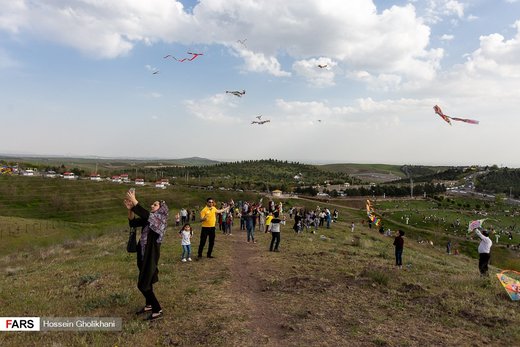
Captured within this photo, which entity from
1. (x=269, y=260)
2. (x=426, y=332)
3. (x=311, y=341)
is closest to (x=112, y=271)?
(x=269, y=260)

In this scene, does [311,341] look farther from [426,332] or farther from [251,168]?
[251,168]

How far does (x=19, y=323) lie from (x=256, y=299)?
18.7 feet

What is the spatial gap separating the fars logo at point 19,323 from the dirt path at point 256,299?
192 inches

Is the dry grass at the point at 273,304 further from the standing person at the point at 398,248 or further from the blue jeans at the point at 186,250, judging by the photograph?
the standing person at the point at 398,248

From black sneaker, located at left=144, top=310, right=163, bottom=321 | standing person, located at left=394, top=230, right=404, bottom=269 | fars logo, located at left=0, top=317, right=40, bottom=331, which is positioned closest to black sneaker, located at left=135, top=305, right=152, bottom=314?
black sneaker, located at left=144, top=310, right=163, bottom=321

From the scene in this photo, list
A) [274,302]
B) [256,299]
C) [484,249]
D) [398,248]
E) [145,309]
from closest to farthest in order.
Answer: [145,309], [274,302], [256,299], [484,249], [398,248]

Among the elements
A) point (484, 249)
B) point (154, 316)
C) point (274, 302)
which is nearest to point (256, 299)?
point (274, 302)

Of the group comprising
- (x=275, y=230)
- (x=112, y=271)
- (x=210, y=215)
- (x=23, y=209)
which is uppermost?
(x=210, y=215)

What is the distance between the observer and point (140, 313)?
8500 millimetres

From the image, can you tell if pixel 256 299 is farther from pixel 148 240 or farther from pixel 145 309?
pixel 148 240

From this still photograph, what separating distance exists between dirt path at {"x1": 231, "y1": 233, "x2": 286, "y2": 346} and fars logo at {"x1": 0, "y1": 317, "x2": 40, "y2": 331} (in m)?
4.87

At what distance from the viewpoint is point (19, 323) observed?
8.13 metres

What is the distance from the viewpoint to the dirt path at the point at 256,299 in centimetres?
754

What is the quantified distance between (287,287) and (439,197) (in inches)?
3819
